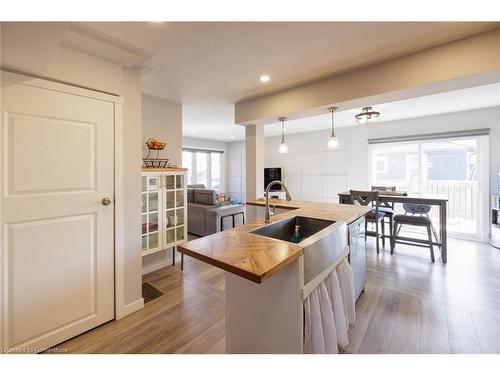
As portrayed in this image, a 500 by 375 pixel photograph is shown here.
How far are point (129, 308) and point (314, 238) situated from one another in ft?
6.00

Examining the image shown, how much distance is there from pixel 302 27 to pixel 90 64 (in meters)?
1.66

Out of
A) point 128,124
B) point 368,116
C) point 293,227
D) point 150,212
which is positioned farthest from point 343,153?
point 128,124

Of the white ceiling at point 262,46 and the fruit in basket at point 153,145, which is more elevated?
the white ceiling at point 262,46

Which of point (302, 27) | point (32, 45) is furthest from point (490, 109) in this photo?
point (32, 45)

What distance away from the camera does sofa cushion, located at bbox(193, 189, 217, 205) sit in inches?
171

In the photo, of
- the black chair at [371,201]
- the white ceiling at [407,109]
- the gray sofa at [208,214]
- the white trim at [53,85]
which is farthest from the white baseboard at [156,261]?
the black chair at [371,201]

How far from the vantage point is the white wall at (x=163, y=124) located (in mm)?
3008

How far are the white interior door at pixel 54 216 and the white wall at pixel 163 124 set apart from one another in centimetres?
118

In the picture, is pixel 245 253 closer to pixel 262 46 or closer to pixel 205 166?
pixel 262 46

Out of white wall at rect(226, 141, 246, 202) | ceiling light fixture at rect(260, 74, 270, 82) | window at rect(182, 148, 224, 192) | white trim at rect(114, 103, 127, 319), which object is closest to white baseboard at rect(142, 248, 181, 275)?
white trim at rect(114, 103, 127, 319)

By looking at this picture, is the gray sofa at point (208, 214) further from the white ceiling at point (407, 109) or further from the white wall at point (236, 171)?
the white wall at point (236, 171)

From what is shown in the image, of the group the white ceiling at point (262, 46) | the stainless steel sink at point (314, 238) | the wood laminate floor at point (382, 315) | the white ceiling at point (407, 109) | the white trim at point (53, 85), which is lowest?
the wood laminate floor at point (382, 315)

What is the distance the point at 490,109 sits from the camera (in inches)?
154
